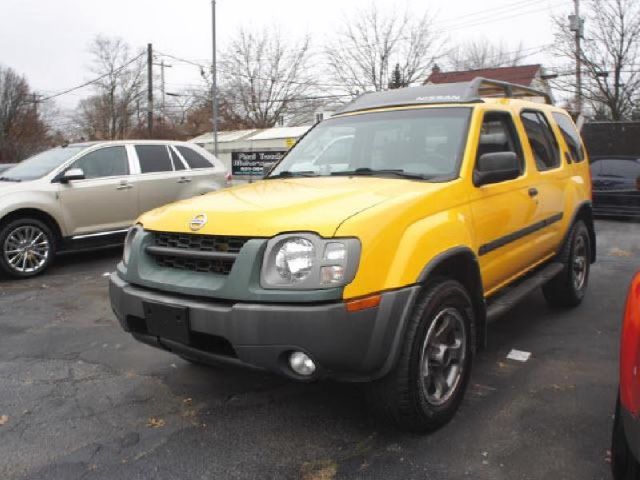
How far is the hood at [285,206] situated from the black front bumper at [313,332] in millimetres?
377

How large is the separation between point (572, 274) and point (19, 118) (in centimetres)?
5324

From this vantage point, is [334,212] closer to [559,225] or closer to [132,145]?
[559,225]

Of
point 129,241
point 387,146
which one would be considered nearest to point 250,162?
point 387,146

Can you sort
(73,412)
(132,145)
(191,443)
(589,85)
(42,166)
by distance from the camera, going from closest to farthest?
(191,443), (73,412), (42,166), (132,145), (589,85)

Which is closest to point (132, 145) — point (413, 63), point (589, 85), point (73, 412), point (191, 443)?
point (73, 412)

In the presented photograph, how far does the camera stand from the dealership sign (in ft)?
66.8

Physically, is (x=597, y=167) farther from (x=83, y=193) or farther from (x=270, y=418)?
(x=270, y=418)

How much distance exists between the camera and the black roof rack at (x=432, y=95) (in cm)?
407

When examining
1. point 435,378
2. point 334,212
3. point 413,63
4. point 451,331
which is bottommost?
point 435,378

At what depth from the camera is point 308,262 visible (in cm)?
266

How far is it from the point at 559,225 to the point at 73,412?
13.1 ft

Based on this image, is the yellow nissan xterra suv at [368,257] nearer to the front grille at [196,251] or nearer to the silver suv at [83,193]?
the front grille at [196,251]

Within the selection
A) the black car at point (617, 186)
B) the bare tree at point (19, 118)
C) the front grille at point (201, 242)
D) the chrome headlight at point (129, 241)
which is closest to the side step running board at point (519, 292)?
the front grille at point (201, 242)

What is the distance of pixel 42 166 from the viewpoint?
768 cm
